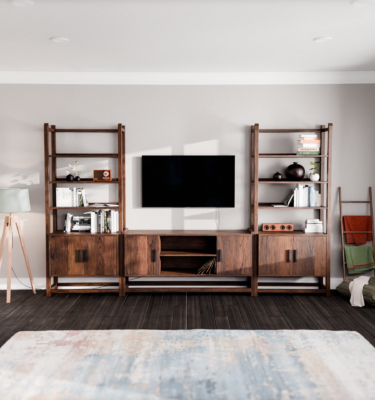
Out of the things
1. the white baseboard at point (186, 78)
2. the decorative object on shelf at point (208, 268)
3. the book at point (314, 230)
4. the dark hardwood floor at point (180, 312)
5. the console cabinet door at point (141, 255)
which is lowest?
the dark hardwood floor at point (180, 312)

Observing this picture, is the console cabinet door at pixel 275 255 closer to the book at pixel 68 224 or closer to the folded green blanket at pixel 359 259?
the folded green blanket at pixel 359 259

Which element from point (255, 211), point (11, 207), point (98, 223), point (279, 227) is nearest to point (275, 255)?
point (279, 227)

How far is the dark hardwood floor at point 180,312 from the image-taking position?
3516 millimetres

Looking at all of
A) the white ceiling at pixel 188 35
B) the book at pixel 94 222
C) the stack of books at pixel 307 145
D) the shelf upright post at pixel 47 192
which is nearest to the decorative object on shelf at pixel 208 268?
the book at pixel 94 222

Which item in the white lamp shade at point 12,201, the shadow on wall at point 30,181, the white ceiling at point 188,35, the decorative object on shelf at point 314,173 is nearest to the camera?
the white ceiling at point 188,35

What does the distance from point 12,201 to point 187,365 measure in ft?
9.03

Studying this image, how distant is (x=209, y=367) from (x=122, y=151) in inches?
109

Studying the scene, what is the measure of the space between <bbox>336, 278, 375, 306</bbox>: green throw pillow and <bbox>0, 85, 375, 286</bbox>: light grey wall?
1144mm

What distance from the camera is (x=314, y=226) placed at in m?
4.47

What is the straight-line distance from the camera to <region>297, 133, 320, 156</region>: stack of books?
438cm

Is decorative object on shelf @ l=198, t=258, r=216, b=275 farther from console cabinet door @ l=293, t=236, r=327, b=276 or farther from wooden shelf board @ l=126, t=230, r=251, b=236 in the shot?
console cabinet door @ l=293, t=236, r=327, b=276

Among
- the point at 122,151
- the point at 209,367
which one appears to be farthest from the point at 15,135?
the point at 209,367

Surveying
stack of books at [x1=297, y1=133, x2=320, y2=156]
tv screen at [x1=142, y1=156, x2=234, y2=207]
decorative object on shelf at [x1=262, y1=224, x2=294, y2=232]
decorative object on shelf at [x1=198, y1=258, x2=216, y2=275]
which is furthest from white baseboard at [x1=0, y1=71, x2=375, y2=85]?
decorative object on shelf at [x1=198, y1=258, x2=216, y2=275]

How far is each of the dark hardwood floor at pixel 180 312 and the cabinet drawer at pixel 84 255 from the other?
308mm
